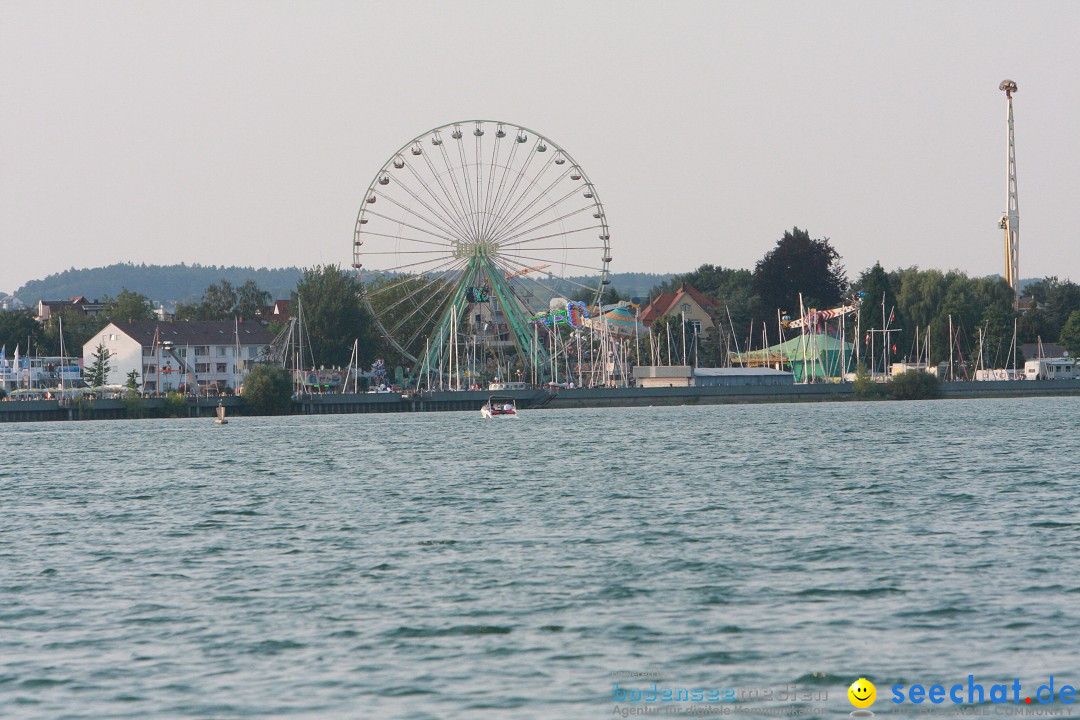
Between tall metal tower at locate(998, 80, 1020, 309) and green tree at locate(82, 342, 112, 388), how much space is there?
350 feet

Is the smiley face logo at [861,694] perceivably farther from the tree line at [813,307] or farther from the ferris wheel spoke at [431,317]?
the tree line at [813,307]

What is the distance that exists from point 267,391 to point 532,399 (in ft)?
80.0

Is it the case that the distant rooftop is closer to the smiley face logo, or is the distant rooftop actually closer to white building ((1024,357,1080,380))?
white building ((1024,357,1080,380))

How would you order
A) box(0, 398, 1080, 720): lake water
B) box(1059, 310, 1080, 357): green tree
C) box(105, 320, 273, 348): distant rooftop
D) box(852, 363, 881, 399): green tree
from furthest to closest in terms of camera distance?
box(105, 320, 273, 348): distant rooftop < box(1059, 310, 1080, 357): green tree < box(852, 363, 881, 399): green tree < box(0, 398, 1080, 720): lake water

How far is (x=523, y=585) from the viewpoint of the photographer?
1029 inches

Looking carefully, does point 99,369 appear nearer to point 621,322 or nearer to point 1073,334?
point 621,322

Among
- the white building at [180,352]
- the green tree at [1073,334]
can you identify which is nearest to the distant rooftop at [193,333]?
→ the white building at [180,352]

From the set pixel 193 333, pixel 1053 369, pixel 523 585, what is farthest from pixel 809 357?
pixel 523 585

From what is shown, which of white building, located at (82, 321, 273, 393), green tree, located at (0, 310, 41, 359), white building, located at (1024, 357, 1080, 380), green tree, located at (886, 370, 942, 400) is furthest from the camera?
green tree, located at (0, 310, 41, 359)

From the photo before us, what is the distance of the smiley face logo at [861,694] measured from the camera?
16.3 metres

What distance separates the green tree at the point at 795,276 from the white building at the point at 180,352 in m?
61.6

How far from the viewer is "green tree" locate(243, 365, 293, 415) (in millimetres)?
132625

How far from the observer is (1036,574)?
25.9 meters

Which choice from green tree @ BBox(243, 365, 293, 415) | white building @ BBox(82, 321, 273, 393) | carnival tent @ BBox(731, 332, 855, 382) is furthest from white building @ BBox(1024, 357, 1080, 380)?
white building @ BBox(82, 321, 273, 393)
